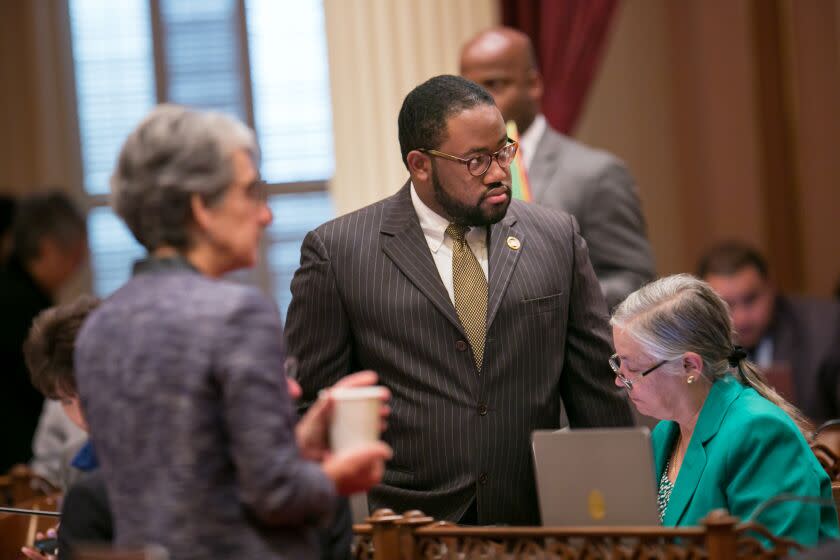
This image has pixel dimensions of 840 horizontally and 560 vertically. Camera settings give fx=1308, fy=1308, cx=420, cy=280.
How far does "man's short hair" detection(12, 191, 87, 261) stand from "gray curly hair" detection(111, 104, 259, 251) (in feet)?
12.6

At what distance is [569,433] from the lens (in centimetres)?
224

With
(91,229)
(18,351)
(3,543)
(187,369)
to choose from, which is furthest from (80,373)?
(91,229)

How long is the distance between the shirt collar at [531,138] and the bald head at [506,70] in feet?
0.05

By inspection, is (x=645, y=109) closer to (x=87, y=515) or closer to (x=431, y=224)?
(x=431, y=224)

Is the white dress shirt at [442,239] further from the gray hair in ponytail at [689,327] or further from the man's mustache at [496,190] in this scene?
the gray hair in ponytail at [689,327]

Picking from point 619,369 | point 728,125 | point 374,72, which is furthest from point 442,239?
point 728,125

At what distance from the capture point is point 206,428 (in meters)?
1.77

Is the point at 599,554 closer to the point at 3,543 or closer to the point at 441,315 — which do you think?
the point at 441,315

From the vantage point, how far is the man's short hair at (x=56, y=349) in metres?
3.07

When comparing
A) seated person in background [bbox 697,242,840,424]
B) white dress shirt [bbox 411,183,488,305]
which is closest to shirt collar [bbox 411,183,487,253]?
white dress shirt [bbox 411,183,488,305]

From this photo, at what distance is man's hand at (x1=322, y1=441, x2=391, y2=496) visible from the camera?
71.9 inches

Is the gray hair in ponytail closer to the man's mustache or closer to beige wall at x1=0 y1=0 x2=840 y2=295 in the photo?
the man's mustache

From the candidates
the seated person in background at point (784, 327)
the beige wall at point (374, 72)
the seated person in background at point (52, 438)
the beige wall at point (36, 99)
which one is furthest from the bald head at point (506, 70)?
the beige wall at point (36, 99)

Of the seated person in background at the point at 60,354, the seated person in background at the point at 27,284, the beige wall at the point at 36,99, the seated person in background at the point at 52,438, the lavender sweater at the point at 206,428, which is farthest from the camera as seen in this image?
the beige wall at the point at 36,99
